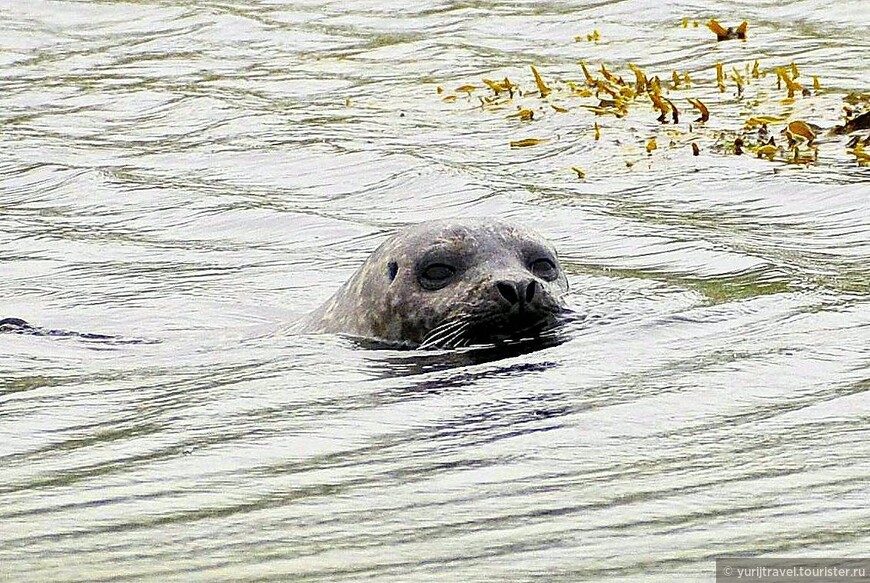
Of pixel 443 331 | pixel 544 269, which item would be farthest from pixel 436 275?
pixel 544 269

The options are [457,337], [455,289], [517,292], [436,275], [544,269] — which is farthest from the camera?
[544,269]

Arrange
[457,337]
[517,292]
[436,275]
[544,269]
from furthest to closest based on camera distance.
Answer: [544,269]
[436,275]
[457,337]
[517,292]

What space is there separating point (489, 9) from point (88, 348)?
11001 millimetres

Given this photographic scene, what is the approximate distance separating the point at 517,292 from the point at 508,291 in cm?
4

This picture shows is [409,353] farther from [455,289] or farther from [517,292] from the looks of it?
[517,292]

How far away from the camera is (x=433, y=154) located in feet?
42.5

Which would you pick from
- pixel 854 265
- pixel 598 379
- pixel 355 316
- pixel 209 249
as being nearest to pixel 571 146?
pixel 209 249

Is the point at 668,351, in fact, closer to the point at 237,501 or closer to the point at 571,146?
the point at 237,501

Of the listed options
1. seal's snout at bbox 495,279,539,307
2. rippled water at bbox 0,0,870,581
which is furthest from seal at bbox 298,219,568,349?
rippled water at bbox 0,0,870,581

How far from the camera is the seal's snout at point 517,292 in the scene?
731cm

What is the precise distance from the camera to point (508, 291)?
7.33 meters

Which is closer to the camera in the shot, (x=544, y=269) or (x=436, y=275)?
(x=436, y=275)

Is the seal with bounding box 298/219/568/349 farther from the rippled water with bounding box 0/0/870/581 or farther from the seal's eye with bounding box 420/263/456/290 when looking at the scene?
the rippled water with bounding box 0/0/870/581

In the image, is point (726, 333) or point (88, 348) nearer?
point (726, 333)
